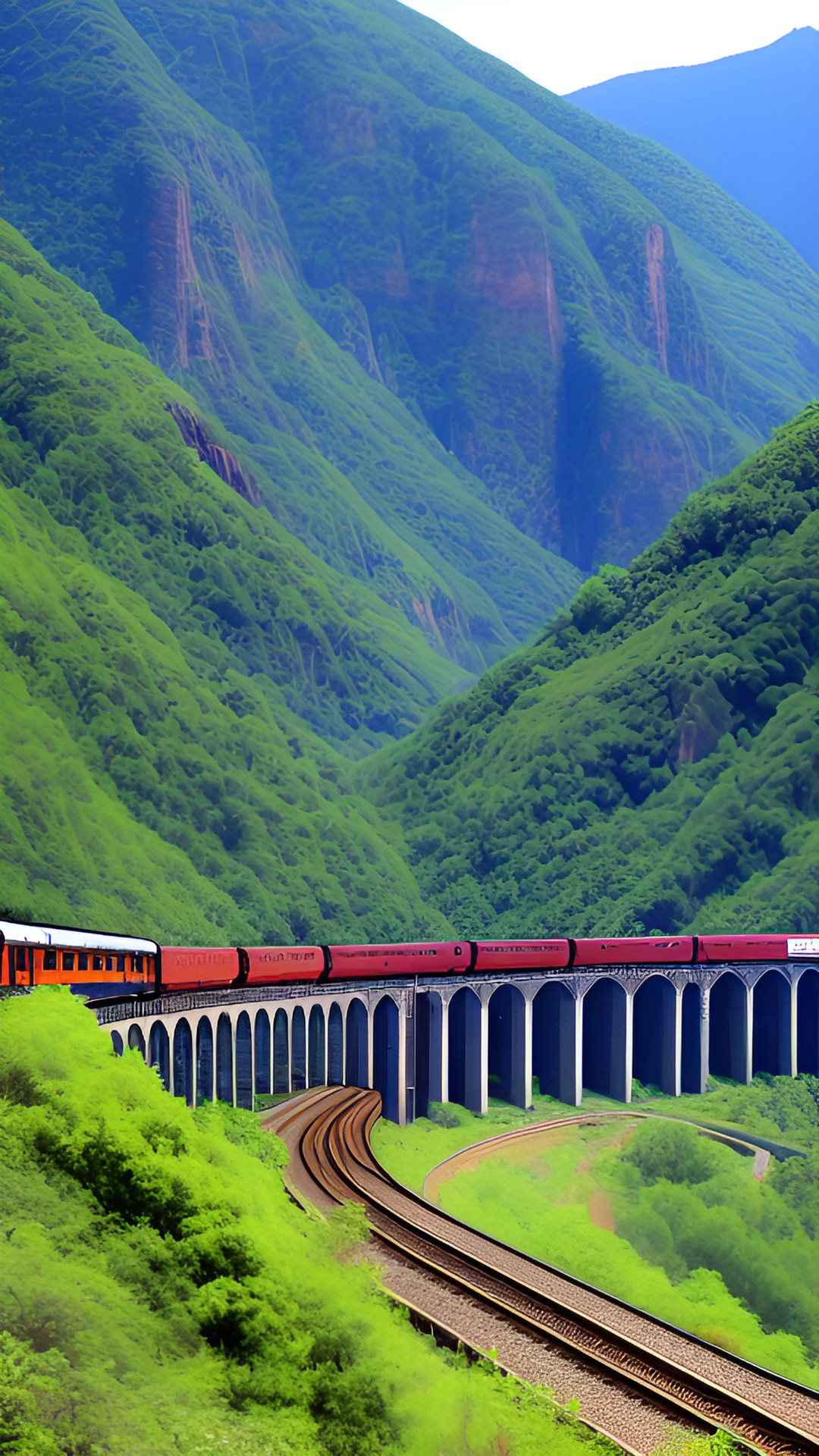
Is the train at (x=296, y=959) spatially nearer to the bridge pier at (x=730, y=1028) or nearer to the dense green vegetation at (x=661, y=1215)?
the bridge pier at (x=730, y=1028)

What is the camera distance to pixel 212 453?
585ft

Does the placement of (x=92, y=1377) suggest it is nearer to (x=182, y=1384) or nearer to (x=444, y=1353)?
(x=182, y=1384)

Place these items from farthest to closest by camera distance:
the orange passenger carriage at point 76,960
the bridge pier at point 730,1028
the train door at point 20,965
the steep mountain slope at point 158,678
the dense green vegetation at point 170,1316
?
the steep mountain slope at point 158,678 → the bridge pier at point 730,1028 → the orange passenger carriage at point 76,960 → the train door at point 20,965 → the dense green vegetation at point 170,1316

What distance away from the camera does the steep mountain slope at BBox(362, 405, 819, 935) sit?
122 m

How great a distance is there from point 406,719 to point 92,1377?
155 metres

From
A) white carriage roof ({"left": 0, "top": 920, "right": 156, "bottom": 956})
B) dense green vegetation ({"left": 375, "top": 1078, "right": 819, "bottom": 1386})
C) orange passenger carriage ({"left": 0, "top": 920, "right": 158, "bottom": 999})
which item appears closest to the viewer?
orange passenger carriage ({"left": 0, "top": 920, "right": 158, "bottom": 999})

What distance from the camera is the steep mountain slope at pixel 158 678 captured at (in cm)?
10925

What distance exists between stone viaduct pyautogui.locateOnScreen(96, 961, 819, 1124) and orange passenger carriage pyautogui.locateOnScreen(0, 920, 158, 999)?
33.7 inches

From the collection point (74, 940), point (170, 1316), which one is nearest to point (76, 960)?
point (74, 940)

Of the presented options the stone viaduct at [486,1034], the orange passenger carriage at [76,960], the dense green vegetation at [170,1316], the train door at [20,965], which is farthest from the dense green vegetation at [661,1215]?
the dense green vegetation at [170,1316]

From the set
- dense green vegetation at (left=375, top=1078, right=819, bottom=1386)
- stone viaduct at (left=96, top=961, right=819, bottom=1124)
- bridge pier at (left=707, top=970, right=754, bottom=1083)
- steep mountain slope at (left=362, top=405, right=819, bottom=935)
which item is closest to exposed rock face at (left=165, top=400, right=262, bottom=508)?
steep mountain slope at (left=362, top=405, right=819, bottom=935)

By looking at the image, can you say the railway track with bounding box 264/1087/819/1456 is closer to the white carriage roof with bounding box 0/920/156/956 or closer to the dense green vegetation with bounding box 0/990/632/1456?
the dense green vegetation with bounding box 0/990/632/1456

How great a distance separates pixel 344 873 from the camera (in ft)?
429

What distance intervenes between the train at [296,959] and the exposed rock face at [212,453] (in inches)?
4120
